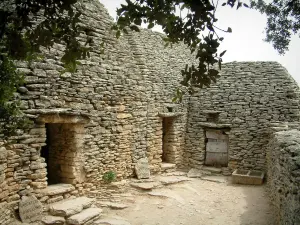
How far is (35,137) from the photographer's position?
20.6 feet

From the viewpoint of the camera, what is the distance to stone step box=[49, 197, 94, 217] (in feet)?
20.6

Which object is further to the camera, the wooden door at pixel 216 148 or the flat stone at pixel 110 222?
the wooden door at pixel 216 148

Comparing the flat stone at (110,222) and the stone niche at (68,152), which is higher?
the stone niche at (68,152)

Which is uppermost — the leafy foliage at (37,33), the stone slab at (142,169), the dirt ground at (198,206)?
the leafy foliage at (37,33)

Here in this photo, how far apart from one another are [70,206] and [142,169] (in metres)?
3.17

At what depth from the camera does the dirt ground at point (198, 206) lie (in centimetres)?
697

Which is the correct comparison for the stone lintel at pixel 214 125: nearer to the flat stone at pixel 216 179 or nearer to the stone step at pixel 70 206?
the flat stone at pixel 216 179

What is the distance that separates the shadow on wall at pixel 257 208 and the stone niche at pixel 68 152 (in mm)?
4405

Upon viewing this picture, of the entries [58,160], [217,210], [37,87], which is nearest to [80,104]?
[37,87]

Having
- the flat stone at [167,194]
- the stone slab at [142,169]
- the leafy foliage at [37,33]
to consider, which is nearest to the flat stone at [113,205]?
the flat stone at [167,194]

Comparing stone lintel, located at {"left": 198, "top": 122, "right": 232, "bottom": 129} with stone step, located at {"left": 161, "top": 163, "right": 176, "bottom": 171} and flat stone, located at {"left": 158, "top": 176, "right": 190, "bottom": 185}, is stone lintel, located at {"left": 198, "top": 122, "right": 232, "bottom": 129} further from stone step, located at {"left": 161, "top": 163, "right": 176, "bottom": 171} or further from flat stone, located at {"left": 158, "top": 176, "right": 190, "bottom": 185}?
flat stone, located at {"left": 158, "top": 176, "right": 190, "bottom": 185}

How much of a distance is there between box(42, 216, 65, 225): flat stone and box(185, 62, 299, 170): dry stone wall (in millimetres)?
6839

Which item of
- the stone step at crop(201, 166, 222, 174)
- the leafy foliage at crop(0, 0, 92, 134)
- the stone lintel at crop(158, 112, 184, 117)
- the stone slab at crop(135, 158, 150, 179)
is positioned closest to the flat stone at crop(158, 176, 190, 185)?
the stone slab at crop(135, 158, 150, 179)

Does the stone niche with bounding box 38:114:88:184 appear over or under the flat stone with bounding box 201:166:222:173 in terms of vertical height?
over
